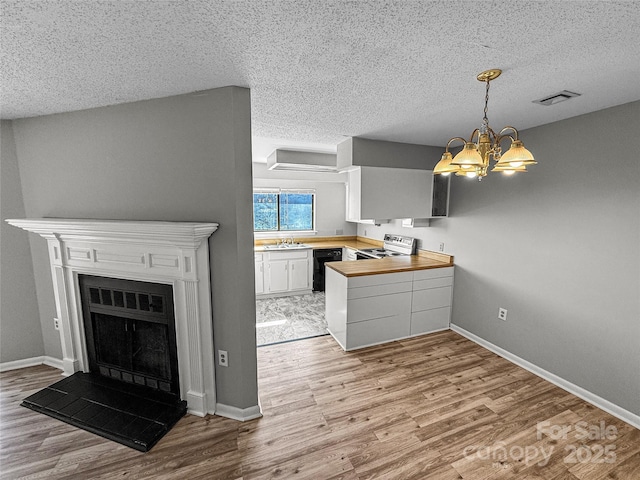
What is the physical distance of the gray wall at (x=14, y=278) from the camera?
2574mm

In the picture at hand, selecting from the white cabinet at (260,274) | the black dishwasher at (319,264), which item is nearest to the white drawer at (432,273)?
the black dishwasher at (319,264)

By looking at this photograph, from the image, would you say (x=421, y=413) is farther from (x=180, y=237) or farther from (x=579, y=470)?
(x=180, y=237)

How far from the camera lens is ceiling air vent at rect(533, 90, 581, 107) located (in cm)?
190

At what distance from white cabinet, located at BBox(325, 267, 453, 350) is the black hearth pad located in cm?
184

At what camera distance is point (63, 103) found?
215 centimetres

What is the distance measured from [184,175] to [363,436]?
7.86ft

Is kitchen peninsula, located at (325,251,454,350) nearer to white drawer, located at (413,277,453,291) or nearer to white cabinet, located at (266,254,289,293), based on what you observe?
white drawer, located at (413,277,453,291)

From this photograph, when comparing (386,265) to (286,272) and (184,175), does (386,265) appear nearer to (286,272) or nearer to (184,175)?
(286,272)

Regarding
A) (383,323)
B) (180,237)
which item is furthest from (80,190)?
(383,323)

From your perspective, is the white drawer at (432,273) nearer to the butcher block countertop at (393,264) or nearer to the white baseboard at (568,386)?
the butcher block countertop at (393,264)

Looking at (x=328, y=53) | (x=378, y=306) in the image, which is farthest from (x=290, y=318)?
(x=328, y=53)

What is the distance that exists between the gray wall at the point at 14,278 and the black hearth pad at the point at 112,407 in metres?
0.78

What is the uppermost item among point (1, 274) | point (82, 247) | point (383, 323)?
point (82, 247)

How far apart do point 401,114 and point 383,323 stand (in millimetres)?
2380
